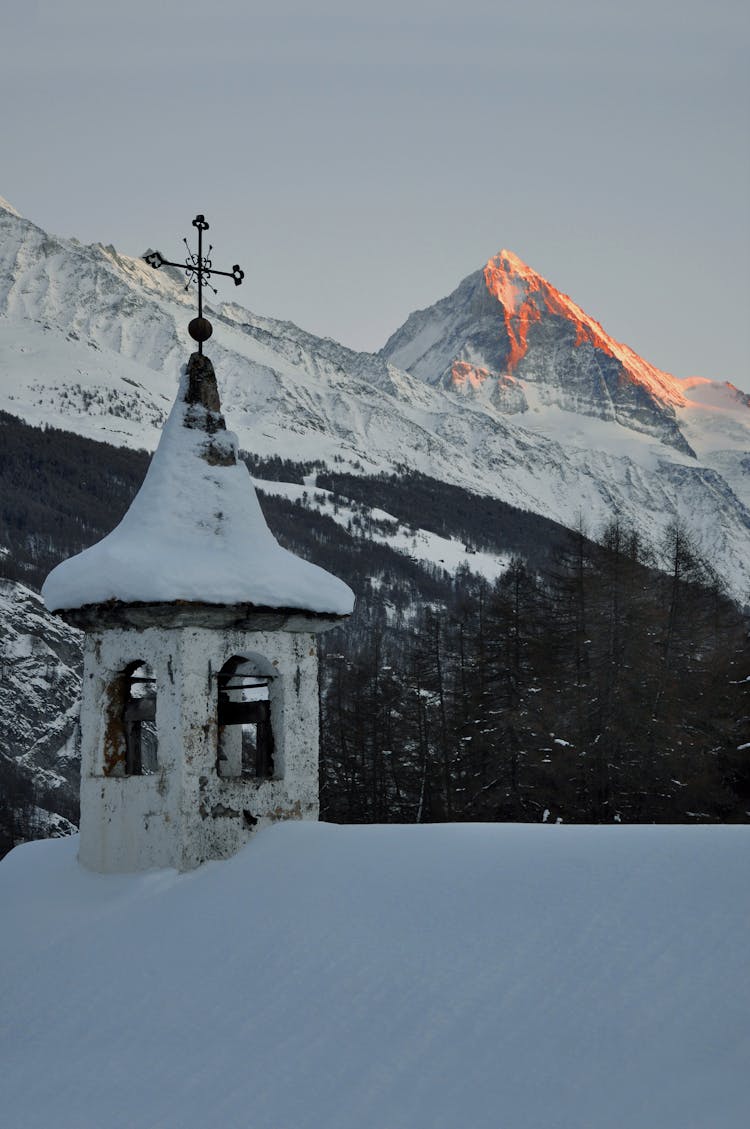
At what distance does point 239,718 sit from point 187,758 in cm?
76

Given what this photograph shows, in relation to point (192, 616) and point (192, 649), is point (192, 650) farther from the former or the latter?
point (192, 616)

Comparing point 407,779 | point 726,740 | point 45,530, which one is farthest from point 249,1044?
point 45,530

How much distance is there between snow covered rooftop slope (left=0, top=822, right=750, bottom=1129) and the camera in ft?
16.5

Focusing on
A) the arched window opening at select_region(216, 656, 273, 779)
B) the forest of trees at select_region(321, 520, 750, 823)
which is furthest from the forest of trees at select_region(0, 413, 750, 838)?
the arched window opening at select_region(216, 656, 273, 779)

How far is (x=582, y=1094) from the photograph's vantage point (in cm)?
488

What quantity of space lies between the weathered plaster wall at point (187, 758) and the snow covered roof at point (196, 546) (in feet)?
1.11

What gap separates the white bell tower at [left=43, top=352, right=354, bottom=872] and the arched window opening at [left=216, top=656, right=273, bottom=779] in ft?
0.06

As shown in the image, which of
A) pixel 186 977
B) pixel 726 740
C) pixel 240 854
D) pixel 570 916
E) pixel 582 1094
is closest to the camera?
pixel 582 1094

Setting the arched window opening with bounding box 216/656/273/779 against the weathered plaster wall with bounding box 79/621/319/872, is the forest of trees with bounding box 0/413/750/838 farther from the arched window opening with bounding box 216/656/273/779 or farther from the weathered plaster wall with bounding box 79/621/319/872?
the weathered plaster wall with bounding box 79/621/319/872

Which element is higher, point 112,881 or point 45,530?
point 45,530

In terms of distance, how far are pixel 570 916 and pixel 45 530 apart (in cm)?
16553

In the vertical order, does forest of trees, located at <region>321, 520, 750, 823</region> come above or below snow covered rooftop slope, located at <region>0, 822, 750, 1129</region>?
above

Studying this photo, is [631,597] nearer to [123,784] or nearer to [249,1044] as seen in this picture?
[123,784]

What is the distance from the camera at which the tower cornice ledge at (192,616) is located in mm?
9133
